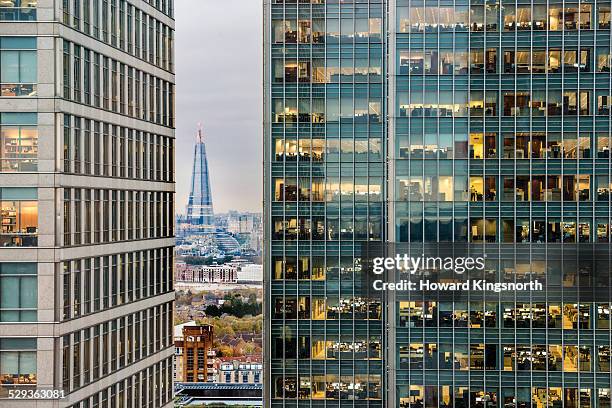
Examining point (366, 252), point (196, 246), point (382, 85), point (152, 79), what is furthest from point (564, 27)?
point (196, 246)

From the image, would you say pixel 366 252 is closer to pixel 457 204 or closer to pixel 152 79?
pixel 457 204

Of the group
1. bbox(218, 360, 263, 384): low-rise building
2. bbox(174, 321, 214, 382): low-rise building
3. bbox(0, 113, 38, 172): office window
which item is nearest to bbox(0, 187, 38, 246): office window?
bbox(0, 113, 38, 172): office window

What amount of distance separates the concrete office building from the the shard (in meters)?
11.8

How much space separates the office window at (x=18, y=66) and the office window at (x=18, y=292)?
709cm

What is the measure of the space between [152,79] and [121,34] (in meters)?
4.48

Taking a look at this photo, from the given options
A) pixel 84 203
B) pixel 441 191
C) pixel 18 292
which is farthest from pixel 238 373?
pixel 18 292

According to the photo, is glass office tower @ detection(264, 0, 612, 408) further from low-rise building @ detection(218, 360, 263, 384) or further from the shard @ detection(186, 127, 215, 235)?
low-rise building @ detection(218, 360, 263, 384)

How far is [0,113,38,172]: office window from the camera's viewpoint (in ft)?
110

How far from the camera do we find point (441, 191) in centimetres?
4678

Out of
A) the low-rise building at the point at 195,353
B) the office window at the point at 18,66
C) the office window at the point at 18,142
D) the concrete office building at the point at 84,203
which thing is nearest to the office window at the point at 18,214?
the concrete office building at the point at 84,203

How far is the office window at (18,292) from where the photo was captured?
110ft

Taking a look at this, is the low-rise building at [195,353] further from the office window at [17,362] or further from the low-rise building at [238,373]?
the office window at [17,362]

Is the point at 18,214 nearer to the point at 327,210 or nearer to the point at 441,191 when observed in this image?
the point at 327,210

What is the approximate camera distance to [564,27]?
46.9 metres
